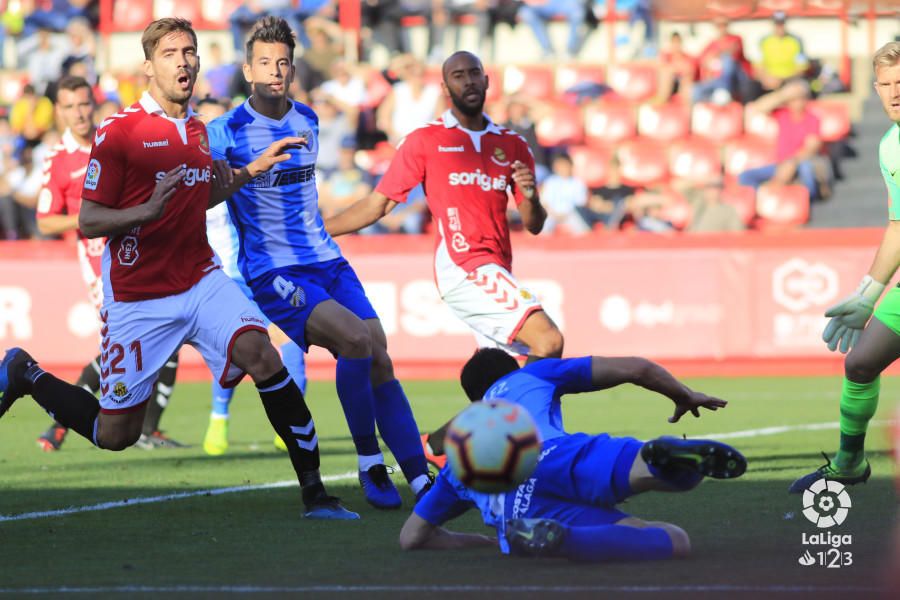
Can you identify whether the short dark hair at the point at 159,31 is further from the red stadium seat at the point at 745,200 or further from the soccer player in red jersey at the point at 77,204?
the red stadium seat at the point at 745,200

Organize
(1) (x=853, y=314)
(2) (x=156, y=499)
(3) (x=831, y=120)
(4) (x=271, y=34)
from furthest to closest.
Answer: (3) (x=831, y=120) < (2) (x=156, y=499) < (1) (x=853, y=314) < (4) (x=271, y=34)

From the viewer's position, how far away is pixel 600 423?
12.6 m

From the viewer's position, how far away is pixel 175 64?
7.52 m

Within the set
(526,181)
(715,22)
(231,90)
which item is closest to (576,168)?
(715,22)

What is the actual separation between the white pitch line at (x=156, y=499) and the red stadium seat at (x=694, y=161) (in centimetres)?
1306

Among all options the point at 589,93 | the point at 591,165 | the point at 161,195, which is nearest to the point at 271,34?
the point at 161,195

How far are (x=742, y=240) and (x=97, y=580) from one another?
11983 mm

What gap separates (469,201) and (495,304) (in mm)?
637

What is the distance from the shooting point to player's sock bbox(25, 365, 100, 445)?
8008mm

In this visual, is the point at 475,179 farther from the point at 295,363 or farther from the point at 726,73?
the point at 726,73

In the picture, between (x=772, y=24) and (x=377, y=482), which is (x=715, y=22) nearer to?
(x=772, y=24)

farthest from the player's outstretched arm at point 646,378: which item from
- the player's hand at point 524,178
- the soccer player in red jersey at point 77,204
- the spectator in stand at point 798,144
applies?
the spectator in stand at point 798,144

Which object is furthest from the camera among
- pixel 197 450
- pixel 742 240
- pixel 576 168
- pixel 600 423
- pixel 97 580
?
pixel 576 168

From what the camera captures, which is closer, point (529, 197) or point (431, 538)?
point (431, 538)
